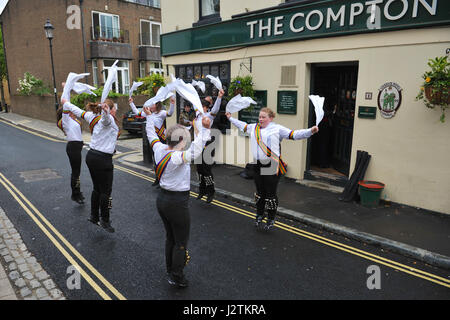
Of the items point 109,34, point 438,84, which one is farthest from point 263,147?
point 109,34

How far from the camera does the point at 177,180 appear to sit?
3740mm

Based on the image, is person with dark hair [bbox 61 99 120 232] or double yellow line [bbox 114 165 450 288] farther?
person with dark hair [bbox 61 99 120 232]

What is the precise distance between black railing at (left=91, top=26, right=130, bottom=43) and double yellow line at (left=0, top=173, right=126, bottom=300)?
18515mm

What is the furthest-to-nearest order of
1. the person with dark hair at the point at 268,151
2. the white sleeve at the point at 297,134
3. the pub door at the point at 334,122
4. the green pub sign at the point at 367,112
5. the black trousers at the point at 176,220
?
Answer: the pub door at the point at 334,122, the green pub sign at the point at 367,112, the person with dark hair at the point at 268,151, the white sleeve at the point at 297,134, the black trousers at the point at 176,220

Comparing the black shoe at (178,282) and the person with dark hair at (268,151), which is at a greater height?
the person with dark hair at (268,151)

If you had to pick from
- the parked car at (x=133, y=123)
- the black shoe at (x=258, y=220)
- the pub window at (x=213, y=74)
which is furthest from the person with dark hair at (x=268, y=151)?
the parked car at (x=133, y=123)

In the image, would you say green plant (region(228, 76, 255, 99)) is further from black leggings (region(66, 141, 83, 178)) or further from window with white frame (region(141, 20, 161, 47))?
window with white frame (region(141, 20, 161, 47))

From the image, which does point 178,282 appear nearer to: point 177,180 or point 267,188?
point 177,180

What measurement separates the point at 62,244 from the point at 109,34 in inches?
896

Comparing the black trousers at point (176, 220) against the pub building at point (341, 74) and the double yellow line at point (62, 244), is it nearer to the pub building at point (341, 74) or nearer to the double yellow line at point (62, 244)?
the double yellow line at point (62, 244)

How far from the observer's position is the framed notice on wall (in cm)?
823

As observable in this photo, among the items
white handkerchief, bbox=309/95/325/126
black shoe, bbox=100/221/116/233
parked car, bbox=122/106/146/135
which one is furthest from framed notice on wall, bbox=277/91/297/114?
parked car, bbox=122/106/146/135

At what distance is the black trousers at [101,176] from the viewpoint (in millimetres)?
5371

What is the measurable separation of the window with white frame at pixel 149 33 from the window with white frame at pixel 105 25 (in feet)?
7.40
